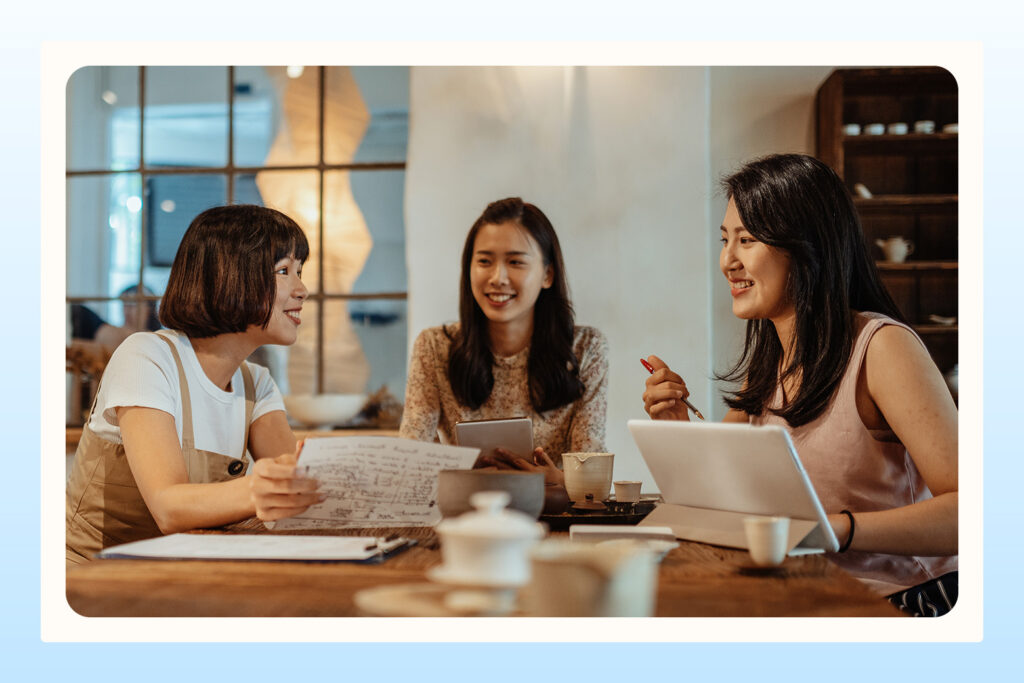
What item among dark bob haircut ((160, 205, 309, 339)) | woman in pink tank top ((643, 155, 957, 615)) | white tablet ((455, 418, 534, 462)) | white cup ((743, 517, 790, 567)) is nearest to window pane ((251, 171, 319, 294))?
→ dark bob haircut ((160, 205, 309, 339))

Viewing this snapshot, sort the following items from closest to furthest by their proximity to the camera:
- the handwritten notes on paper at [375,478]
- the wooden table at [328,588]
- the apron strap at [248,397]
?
the wooden table at [328,588]
the handwritten notes on paper at [375,478]
the apron strap at [248,397]

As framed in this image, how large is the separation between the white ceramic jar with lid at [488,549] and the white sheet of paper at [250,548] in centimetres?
25

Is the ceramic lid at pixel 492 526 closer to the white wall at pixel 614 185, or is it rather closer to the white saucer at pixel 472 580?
the white saucer at pixel 472 580

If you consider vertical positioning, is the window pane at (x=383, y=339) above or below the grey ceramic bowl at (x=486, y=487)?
above

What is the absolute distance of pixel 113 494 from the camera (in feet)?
4.45

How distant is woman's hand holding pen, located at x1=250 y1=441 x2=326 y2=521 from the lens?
1.02m

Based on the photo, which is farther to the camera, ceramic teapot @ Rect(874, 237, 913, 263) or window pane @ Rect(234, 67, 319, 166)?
window pane @ Rect(234, 67, 319, 166)

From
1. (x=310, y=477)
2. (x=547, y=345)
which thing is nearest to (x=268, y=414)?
(x=310, y=477)

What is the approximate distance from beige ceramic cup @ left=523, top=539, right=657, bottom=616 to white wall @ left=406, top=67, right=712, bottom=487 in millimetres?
1861

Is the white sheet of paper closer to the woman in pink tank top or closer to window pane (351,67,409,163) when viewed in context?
the woman in pink tank top

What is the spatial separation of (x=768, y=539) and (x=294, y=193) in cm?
231

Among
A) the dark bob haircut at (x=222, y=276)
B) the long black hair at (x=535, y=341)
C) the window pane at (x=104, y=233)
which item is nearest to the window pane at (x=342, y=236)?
the window pane at (x=104, y=233)

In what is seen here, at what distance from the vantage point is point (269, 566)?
88 centimetres

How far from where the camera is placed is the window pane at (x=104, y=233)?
2.82 m
